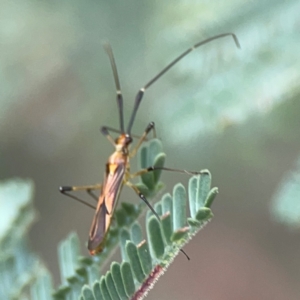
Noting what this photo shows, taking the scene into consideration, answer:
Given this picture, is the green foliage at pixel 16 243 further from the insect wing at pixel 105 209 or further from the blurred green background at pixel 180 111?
the blurred green background at pixel 180 111

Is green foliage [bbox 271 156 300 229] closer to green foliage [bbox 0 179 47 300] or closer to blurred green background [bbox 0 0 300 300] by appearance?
blurred green background [bbox 0 0 300 300]

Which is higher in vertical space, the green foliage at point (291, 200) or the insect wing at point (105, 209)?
the green foliage at point (291, 200)

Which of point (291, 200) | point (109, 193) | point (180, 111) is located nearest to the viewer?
point (291, 200)

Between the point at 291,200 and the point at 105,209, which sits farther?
the point at 105,209

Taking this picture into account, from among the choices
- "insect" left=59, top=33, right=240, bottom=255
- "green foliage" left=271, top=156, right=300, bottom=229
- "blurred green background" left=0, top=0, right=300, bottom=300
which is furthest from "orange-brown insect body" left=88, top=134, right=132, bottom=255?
"green foliage" left=271, top=156, right=300, bottom=229

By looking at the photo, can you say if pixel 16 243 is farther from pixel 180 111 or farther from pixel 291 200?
pixel 291 200

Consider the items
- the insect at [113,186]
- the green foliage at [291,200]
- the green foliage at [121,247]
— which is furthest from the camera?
the insect at [113,186]

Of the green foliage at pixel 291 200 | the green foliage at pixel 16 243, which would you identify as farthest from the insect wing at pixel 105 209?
the green foliage at pixel 291 200

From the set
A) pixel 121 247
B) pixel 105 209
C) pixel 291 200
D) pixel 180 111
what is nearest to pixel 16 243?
pixel 105 209

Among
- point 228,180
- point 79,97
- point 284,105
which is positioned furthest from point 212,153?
point 79,97
